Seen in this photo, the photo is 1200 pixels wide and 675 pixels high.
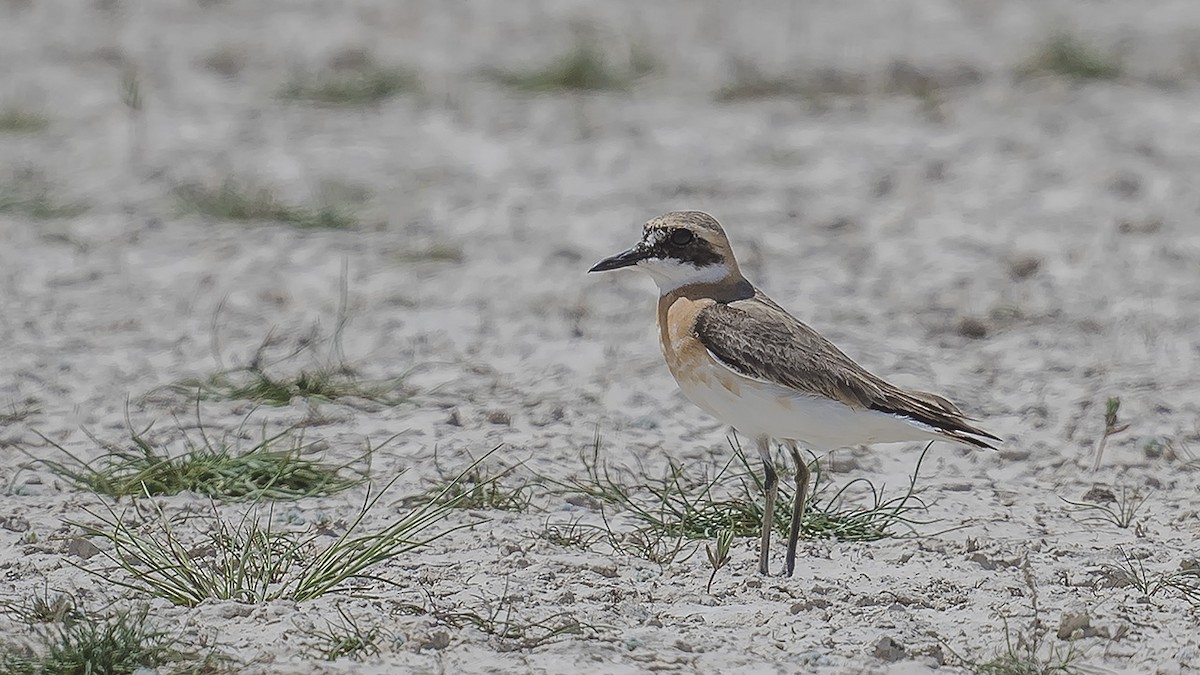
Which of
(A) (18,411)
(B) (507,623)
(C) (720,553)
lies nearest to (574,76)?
(A) (18,411)

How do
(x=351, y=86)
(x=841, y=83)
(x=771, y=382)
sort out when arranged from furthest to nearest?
(x=841, y=83) < (x=351, y=86) < (x=771, y=382)

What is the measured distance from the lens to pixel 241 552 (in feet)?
15.3

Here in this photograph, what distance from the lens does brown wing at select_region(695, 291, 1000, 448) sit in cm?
450

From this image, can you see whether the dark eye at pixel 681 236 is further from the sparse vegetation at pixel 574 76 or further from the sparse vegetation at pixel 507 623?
the sparse vegetation at pixel 574 76

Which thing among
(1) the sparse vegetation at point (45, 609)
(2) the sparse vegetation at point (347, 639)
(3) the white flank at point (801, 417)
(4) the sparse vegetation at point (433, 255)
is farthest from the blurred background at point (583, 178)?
(2) the sparse vegetation at point (347, 639)

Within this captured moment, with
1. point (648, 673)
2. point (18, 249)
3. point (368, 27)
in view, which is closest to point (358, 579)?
point (648, 673)

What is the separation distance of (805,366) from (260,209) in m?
4.43

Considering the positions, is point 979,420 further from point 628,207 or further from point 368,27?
point 368,27

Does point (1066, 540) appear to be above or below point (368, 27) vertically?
below

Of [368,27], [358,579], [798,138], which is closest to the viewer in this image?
[358,579]

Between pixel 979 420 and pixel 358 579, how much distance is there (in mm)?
2577

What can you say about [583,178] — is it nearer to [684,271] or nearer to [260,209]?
[260,209]

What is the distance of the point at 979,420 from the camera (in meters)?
6.09

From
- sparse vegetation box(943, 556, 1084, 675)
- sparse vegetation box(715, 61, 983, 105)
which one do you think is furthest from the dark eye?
sparse vegetation box(715, 61, 983, 105)
